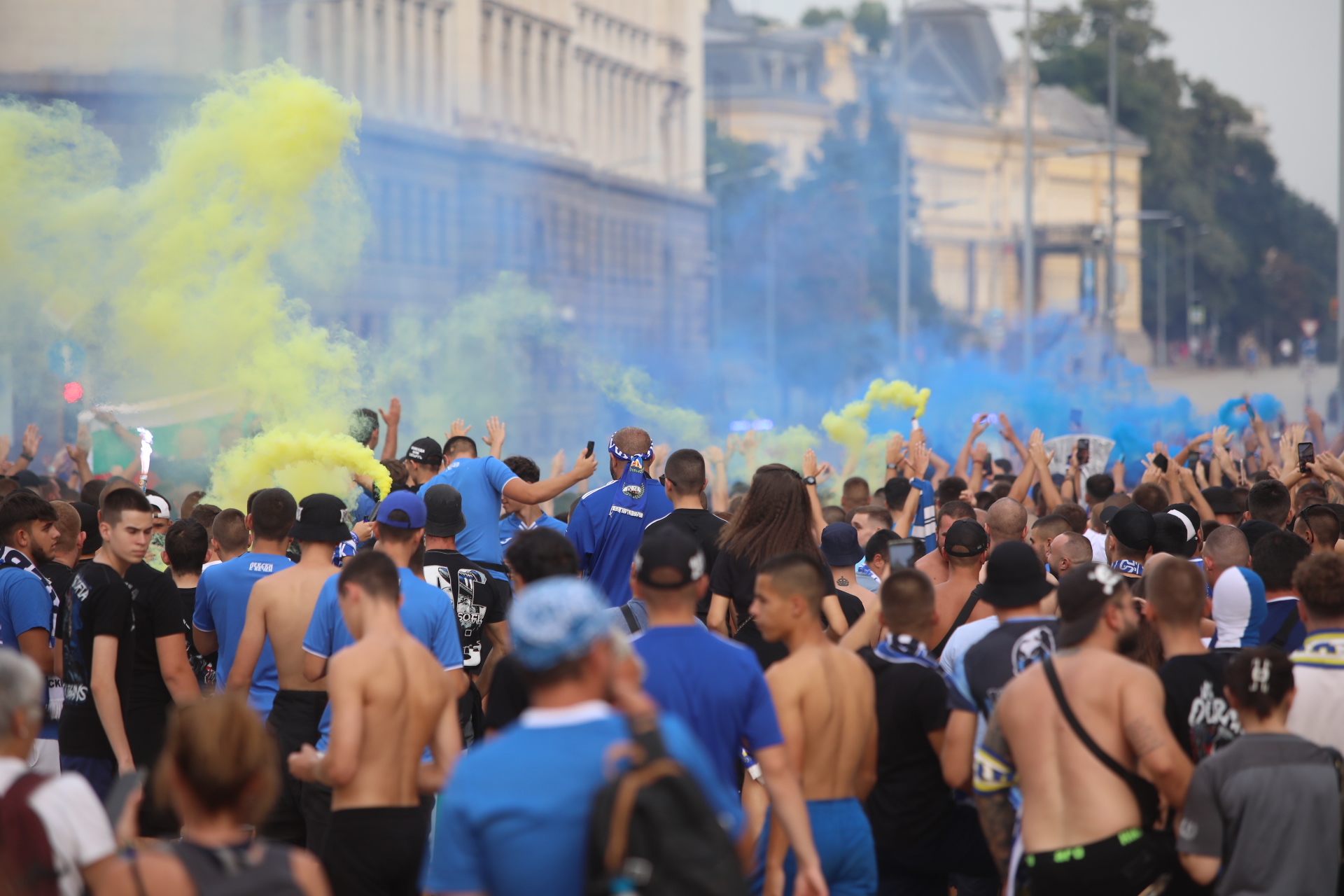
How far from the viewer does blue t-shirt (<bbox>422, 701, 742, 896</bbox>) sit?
10.8ft

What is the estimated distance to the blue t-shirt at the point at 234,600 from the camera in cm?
660

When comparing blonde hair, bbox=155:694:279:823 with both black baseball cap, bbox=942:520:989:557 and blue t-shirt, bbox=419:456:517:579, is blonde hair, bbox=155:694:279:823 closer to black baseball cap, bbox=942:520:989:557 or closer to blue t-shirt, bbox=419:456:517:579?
black baseball cap, bbox=942:520:989:557

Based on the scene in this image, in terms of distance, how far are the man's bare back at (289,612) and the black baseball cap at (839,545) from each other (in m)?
2.34

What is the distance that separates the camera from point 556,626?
3.36 metres

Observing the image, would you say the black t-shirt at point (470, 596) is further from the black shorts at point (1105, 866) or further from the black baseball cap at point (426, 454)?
the black shorts at point (1105, 866)

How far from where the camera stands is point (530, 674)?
3418mm

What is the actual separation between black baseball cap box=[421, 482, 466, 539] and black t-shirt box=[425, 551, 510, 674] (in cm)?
11

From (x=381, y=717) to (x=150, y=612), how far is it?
1920mm

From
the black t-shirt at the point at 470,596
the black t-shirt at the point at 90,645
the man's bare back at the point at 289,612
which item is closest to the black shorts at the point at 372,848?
the man's bare back at the point at 289,612

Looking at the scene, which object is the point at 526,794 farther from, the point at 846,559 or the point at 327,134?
the point at 327,134

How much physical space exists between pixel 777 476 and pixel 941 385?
29.5m

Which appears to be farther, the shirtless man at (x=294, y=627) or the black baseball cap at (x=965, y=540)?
the black baseball cap at (x=965, y=540)

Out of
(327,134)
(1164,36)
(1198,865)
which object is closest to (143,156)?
(327,134)

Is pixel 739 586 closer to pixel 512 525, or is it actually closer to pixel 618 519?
pixel 618 519
